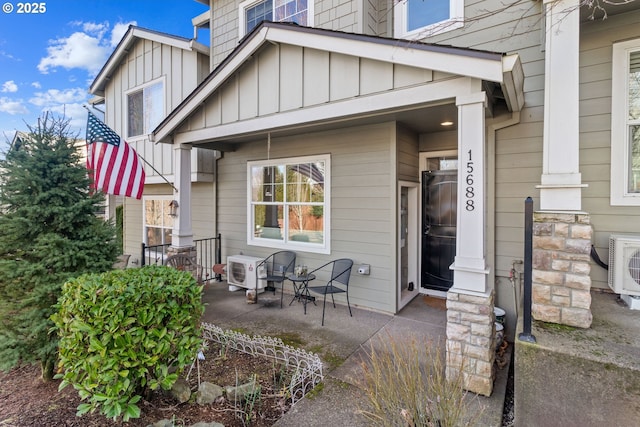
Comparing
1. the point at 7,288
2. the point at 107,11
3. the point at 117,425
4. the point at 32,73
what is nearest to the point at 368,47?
the point at 117,425

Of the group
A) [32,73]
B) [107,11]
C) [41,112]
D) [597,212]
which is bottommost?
[597,212]

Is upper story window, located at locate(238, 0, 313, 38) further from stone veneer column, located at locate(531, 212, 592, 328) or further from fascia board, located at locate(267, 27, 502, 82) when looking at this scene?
stone veneer column, located at locate(531, 212, 592, 328)

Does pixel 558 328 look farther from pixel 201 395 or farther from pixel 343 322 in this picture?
pixel 201 395

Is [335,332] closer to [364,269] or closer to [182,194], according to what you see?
[364,269]

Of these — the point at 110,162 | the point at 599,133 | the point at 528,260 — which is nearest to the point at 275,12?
the point at 110,162

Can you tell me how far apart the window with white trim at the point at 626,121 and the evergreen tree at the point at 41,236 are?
5.73 metres

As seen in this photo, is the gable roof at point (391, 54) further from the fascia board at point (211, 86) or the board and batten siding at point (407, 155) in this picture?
the board and batten siding at point (407, 155)

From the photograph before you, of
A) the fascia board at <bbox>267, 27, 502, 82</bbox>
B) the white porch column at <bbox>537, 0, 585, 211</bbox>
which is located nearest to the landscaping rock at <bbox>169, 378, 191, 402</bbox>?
the white porch column at <bbox>537, 0, 585, 211</bbox>

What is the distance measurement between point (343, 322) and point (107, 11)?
11.3 meters

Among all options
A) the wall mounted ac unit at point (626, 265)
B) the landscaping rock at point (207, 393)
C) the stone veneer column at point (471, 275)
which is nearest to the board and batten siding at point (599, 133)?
the wall mounted ac unit at point (626, 265)

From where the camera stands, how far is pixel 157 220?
856cm

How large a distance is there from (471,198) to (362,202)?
2184mm

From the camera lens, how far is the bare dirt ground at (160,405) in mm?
2402

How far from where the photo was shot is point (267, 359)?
338 cm
